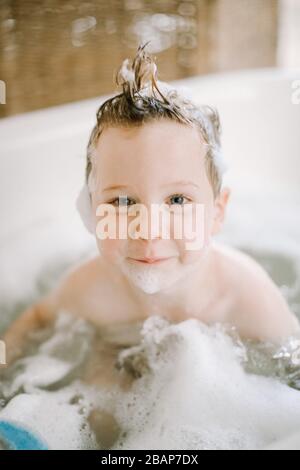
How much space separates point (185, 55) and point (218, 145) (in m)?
0.75

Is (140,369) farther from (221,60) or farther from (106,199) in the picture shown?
(221,60)

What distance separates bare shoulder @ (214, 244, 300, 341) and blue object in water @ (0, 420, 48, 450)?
0.34m

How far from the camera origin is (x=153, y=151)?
72 cm

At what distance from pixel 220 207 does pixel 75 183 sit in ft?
0.77

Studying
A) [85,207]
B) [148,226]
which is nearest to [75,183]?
[85,207]

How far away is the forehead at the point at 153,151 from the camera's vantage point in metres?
0.72

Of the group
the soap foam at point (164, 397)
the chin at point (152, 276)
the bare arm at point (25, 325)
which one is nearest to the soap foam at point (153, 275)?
the chin at point (152, 276)

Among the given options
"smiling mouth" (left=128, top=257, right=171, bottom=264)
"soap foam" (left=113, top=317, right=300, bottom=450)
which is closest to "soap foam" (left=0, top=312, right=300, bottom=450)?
"soap foam" (left=113, top=317, right=300, bottom=450)

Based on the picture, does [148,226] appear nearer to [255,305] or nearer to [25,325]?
[255,305]

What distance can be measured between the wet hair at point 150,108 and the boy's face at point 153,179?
1 cm

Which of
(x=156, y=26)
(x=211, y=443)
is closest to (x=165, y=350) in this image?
(x=211, y=443)

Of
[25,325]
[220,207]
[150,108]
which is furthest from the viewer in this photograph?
[25,325]

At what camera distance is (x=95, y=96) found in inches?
52.6
